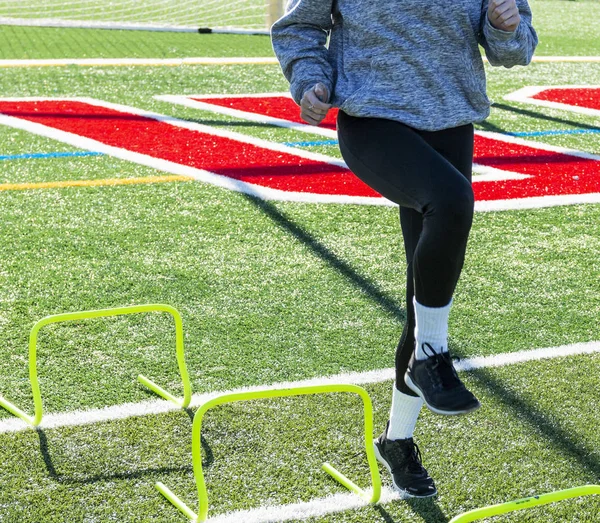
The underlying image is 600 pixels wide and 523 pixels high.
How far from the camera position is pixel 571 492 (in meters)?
2.68

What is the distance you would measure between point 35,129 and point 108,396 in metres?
5.60

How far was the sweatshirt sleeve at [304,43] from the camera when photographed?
3367 millimetres

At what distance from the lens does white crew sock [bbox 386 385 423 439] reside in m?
3.54

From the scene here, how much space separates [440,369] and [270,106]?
798cm

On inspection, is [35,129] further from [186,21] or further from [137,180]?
[186,21]

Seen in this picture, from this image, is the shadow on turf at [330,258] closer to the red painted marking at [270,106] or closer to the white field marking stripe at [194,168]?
the white field marking stripe at [194,168]

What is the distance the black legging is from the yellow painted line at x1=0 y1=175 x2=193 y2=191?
14.3 ft

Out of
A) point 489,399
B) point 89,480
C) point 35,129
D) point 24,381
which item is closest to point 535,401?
point 489,399

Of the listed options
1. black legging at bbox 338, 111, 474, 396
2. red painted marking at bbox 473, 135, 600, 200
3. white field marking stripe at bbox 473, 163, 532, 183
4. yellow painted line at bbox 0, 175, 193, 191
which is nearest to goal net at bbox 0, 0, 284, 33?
red painted marking at bbox 473, 135, 600, 200

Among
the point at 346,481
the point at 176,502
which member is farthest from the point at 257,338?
the point at 176,502

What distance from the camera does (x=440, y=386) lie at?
309 centimetres

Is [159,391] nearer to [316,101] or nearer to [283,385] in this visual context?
[283,385]

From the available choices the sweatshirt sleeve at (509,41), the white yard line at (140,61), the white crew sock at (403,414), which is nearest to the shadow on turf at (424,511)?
the white crew sock at (403,414)

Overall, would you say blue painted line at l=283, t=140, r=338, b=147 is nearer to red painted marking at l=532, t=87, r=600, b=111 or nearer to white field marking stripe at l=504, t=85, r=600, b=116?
white field marking stripe at l=504, t=85, r=600, b=116
